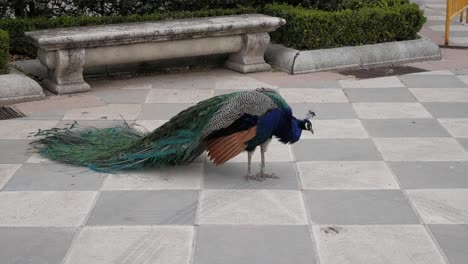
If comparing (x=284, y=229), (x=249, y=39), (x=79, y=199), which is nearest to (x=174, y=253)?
(x=284, y=229)

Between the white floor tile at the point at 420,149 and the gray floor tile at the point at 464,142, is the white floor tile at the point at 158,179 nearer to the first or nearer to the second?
the white floor tile at the point at 420,149

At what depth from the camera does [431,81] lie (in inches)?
327

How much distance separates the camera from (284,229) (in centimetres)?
436

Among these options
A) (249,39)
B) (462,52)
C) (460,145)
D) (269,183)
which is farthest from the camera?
(462,52)

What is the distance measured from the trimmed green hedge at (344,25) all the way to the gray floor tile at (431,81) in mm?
1076

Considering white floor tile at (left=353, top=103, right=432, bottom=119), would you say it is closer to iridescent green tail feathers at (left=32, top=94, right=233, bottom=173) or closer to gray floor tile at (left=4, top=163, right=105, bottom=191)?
iridescent green tail feathers at (left=32, top=94, right=233, bottom=173)

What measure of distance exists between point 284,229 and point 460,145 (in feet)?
7.74

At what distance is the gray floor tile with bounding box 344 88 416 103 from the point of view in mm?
7508

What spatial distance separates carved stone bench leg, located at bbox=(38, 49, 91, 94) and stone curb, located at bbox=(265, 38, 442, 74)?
249 centimetres

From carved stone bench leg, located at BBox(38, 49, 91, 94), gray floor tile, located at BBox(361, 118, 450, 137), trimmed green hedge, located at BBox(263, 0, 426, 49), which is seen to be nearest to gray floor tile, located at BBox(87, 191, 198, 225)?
gray floor tile, located at BBox(361, 118, 450, 137)

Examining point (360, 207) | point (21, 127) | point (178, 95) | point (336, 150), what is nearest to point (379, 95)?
point (336, 150)

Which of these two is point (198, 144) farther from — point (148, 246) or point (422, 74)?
point (422, 74)

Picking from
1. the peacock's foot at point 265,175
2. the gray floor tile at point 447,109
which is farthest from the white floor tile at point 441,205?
the gray floor tile at point 447,109

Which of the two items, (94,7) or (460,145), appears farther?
(94,7)
